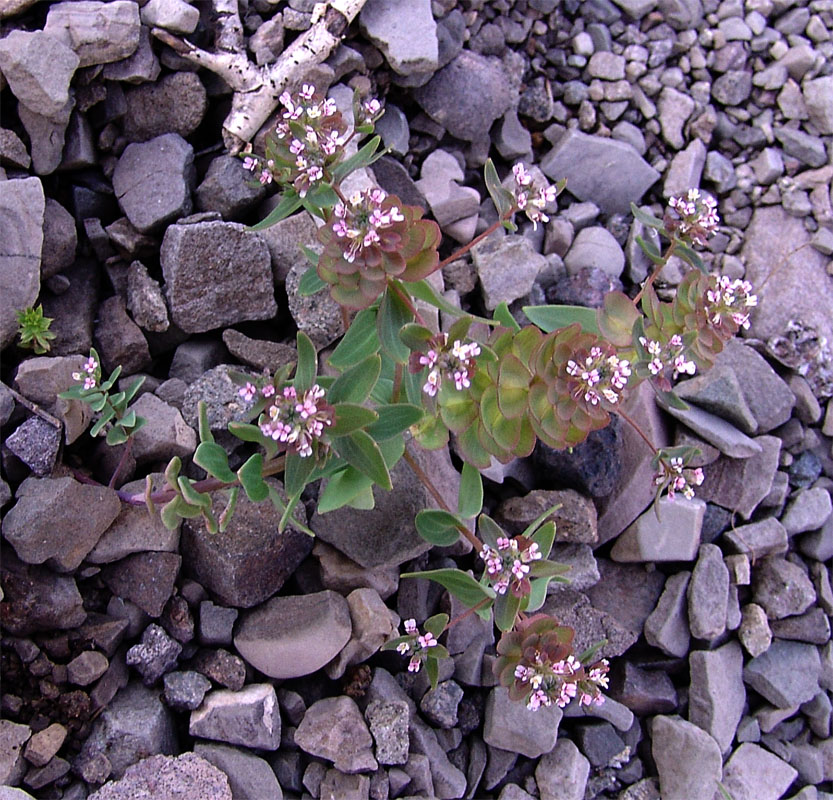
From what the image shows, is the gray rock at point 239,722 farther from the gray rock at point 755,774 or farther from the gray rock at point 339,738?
the gray rock at point 755,774

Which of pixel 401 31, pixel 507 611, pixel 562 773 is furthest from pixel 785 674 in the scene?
pixel 401 31

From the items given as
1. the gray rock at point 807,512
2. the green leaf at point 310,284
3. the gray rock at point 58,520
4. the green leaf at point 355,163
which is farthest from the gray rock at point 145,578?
the gray rock at point 807,512

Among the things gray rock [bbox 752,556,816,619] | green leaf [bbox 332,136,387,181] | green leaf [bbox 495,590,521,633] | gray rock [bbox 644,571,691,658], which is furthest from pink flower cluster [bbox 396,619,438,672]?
gray rock [bbox 752,556,816,619]

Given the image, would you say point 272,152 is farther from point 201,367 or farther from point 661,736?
point 661,736

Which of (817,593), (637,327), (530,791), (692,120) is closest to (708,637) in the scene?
(817,593)

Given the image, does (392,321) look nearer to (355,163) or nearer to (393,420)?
(393,420)

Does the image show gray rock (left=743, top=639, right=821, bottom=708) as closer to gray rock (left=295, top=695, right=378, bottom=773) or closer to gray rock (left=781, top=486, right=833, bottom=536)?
gray rock (left=781, top=486, right=833, bottom=536)
